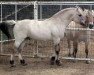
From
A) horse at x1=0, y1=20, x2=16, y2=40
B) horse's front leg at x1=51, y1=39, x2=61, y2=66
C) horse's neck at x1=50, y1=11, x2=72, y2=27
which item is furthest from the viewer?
horse at x1=0, y1=20, x2=16, y2=40

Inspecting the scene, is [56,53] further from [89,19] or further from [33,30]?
[89,19]

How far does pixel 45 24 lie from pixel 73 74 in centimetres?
168

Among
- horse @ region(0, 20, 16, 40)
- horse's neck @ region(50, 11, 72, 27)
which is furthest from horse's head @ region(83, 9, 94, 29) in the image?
horse @ region(0, 20, 16, 40)

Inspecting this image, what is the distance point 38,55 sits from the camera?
30.4 feet

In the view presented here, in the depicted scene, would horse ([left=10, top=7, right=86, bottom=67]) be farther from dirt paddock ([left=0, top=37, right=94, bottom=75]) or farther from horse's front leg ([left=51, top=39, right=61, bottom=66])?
dirt paddock ([left=0, top=37, right=94, bottom=75])

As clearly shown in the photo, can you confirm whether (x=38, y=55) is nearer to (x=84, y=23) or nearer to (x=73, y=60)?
(x=73, y=60)

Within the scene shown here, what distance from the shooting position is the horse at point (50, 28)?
8102 millimetres

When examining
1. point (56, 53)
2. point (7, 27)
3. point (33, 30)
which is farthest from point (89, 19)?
point (7, 27)

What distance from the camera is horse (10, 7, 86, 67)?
8.10 m

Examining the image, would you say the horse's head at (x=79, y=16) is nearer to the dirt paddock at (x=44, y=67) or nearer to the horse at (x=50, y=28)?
the horse at (x=50, y=28)

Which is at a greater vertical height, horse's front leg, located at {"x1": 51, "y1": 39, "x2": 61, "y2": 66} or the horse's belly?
the horse's belly

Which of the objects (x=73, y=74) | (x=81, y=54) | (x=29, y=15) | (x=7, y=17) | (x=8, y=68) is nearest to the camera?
(x=73, y=74)

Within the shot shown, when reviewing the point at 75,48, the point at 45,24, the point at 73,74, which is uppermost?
the point at 45,24

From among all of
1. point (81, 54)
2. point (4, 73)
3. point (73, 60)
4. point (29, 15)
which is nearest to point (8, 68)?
point (4, 73)
